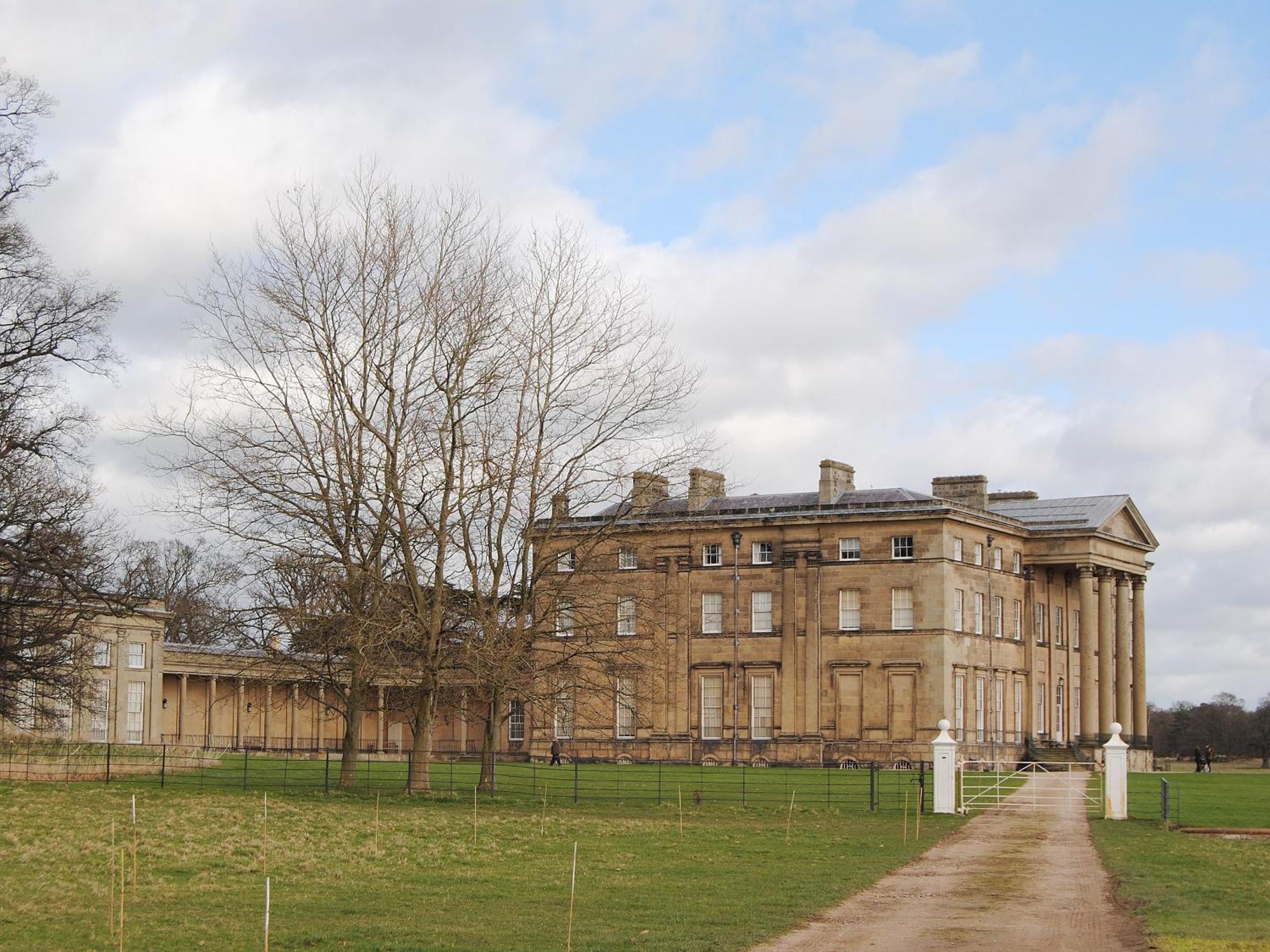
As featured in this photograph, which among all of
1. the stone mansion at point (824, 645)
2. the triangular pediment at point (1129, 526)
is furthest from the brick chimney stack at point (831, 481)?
the triangular pediment at point (1129, 526)

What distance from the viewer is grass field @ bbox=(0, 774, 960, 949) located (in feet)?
60.9

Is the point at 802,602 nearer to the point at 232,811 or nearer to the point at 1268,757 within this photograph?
the point at 232,811

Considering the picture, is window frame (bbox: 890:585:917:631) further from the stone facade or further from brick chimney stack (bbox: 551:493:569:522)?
brick chimney stack (bbox: 551:493:569:522)

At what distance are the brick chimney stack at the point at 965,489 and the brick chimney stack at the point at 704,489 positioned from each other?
10867 millimetres

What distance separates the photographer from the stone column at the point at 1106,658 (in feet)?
289

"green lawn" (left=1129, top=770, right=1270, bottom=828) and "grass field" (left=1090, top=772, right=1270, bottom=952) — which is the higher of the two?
"grass field" (left=1090, top=772, right=1270, bottom=952)

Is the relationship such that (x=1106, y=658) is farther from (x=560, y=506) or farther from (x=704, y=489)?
(x=560, y=506)

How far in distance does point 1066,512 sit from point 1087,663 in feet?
25.9

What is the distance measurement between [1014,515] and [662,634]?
22.3 meters

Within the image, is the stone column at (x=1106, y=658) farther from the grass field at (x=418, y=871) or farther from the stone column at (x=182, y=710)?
the grass field at (x=418, y=871)

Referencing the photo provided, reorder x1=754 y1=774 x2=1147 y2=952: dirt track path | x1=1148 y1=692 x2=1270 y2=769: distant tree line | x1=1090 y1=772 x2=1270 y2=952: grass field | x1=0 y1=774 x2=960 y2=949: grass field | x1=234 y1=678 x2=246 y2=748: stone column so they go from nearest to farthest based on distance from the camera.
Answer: x1=0 y1=774 x2=960 y2=949: grass field < x1=754 y1=774 x2=1147 y2=952: dirt track path < x1=1090 y1=772 x2=1270 y2=952: grass field < x1=234 y1=678 x2=246 y2=748: stone column < x1=1148 y1=692 x2=1270 y2=769: distant tree line

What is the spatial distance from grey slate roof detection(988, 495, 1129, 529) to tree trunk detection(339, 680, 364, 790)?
49119mm

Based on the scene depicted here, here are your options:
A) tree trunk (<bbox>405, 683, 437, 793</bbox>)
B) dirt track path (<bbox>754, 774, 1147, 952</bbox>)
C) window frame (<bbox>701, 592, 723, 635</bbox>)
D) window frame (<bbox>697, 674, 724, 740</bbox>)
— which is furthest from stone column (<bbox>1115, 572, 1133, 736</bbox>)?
dirt track path (<bbox>754, 774, 1147, 952</bbox>)

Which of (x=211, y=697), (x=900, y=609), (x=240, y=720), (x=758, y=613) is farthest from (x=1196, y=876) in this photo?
(x=240, y=720)
